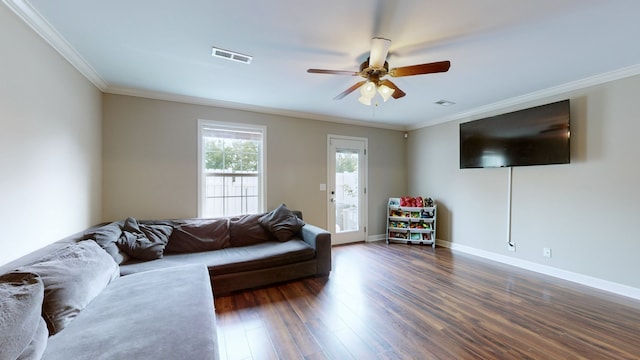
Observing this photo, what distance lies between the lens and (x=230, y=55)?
2344 millimetres

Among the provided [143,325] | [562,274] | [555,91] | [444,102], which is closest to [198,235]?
[143,325]

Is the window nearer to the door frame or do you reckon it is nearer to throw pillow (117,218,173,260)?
throw pillow (117,218,173,260)

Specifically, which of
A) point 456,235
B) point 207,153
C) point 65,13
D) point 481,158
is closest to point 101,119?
point 207,153

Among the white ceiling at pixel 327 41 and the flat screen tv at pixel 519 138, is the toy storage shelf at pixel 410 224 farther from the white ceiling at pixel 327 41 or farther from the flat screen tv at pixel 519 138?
the white ceiling at pixel 327 41

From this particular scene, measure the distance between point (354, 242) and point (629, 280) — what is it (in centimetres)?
348

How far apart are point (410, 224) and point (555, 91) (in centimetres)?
294

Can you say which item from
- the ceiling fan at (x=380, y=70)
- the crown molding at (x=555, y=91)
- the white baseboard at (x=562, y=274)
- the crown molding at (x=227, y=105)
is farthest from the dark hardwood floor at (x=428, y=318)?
the crown molding at (x=227, y=105)

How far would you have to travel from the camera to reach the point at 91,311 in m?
1.44

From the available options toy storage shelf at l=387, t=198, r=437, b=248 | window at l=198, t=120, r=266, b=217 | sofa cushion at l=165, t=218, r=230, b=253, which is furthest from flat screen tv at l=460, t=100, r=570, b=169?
sofa cushion at l=165, t=218, r=230, b=253

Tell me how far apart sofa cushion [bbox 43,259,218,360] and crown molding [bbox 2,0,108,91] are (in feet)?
6.49

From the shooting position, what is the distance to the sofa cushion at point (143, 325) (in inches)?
44.0

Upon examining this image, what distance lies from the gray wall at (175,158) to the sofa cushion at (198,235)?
1.30 ft

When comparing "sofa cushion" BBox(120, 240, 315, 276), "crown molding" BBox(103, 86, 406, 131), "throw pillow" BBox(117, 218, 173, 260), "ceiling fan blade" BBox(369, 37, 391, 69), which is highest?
"crown molding" BBox(103, 86, 406, 131)

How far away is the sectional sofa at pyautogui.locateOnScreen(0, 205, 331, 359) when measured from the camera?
1103 millimetres
